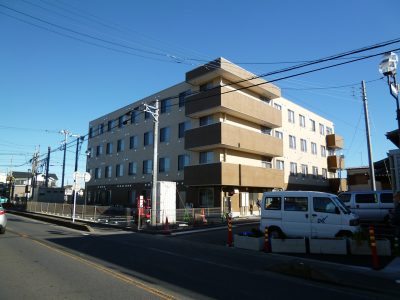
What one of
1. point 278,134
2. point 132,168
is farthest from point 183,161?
point 278,134

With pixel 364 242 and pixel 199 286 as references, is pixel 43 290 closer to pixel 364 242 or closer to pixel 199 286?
pixel 199 286

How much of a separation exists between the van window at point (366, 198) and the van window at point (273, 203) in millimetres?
9275

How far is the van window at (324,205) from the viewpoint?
14422mm

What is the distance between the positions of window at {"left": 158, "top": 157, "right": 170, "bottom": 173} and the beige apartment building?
103mm

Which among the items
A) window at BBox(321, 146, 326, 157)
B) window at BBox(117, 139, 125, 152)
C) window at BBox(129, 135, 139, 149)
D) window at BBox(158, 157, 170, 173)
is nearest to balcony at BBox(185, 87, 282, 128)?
window at BBox(158, 157, 170, 173)

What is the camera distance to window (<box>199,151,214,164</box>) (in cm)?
3316

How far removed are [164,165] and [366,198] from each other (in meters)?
20.9

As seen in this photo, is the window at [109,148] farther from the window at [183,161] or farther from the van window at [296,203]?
the van window at [296,203]

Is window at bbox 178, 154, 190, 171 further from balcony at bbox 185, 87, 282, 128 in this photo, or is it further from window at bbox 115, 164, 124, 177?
window at bbox 115, 164, 124, 177

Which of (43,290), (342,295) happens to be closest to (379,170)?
(342,295)

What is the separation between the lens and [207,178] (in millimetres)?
31031

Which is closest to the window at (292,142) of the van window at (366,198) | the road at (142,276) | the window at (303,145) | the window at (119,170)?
the window at (303,145)

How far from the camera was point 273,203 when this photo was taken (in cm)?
1555

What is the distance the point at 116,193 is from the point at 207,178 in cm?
1802
